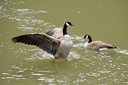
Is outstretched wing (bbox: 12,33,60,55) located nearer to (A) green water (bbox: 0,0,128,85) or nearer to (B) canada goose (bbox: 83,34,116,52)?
(A) green water (bbox: 0,0,128,85)

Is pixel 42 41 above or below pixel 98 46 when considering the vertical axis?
above

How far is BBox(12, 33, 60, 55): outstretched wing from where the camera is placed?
7816 millimetres

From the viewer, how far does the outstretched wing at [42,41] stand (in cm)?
782

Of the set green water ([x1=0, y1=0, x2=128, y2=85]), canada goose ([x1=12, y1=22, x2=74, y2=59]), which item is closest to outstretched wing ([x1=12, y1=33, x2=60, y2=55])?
canada goose ([x1=12, y1=22, x2=74, y2=59])

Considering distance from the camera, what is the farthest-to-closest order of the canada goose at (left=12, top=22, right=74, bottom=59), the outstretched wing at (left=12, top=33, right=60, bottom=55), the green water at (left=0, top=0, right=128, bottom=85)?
1. the canada goose at (left=12, top=22, right=74, bottom=59)
2. the outstretched wing at (left=12, top=33, right=60, bottom=55)
3. the green water at (left=0, top=0, right=128, bottom=85)

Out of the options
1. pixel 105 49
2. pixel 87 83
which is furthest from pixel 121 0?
pixel 87 83

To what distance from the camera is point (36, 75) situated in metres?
6.91

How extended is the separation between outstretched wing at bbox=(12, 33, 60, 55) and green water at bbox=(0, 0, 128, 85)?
502mm

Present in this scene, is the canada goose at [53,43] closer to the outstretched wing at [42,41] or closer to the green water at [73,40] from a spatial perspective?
the outstretched wing at [42,41]

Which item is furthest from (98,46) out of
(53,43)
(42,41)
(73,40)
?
(42,41)

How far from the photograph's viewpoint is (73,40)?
415 inches

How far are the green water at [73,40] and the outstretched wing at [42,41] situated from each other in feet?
1.65

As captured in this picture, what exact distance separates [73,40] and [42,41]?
8.44 feet

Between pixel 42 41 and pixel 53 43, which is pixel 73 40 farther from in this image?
pixel 42 41
